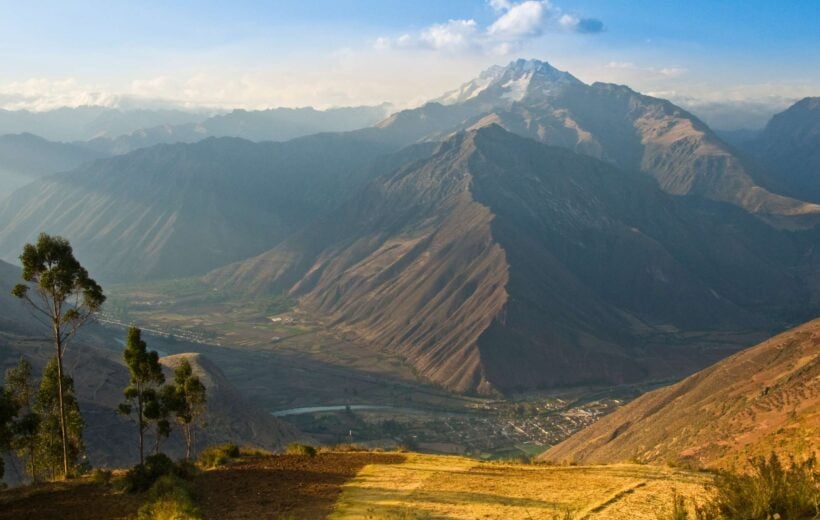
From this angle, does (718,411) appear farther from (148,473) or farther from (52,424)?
(148,473)

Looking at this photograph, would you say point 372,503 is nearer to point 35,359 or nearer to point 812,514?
point 812,514

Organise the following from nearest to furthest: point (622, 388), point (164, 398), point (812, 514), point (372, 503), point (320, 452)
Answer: point (812, 514)
point (372, 503)
point (320, 452)
point (164, 398)
point (622, 388)

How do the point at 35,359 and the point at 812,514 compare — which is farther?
the point at 35,359

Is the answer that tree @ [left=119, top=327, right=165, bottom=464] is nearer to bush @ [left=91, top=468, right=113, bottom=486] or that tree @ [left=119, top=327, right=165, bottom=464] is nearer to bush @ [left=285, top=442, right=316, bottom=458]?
bush @ [left=91, top=468, right=113, bottom=486]

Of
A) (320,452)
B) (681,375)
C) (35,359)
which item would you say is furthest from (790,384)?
(681,375)

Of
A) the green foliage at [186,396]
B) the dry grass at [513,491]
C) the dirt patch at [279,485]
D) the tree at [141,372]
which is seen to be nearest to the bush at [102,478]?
the dirt patch at [279,485]

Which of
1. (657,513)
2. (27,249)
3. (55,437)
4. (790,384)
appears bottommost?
(790,384)

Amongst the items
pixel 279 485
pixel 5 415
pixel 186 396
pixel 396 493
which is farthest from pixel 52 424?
pixel 396 493
